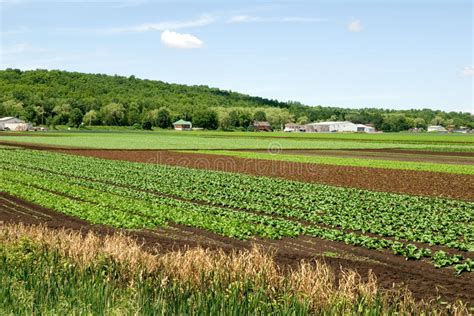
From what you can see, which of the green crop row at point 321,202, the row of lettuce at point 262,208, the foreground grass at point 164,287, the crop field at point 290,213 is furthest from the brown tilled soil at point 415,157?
the foreground grass at point 164,287

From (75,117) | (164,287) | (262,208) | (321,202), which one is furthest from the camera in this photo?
(75,117)

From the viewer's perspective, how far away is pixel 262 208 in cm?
2602

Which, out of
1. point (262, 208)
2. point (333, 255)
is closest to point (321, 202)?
point (262, 208)

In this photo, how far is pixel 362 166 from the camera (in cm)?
5275

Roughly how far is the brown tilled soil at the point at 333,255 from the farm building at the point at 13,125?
157506 mm

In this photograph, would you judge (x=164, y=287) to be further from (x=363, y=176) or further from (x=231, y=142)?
(x=231, y=142)

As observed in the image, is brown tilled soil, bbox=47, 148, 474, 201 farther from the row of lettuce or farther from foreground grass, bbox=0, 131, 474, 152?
foreground grass, bbox=0, 131, 474, 152

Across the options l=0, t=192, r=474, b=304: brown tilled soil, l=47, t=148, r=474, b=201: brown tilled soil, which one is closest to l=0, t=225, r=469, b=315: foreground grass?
l=0, t=192, r=474, b=304: brown tilled soil

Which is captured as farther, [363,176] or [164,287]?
[363,176]

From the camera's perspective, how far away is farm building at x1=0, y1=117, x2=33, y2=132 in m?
170

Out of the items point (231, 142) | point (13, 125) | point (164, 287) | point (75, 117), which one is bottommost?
point (164, 287)

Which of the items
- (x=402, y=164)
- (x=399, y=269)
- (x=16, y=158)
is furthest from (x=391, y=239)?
(x=16, y=158)

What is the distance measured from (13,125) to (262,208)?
167 metres

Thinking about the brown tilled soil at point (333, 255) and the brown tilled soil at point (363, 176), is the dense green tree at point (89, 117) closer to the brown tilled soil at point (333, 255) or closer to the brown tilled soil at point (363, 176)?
the brown tilled soil at point (363, 176)
